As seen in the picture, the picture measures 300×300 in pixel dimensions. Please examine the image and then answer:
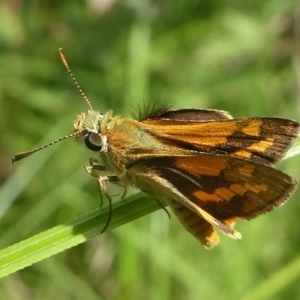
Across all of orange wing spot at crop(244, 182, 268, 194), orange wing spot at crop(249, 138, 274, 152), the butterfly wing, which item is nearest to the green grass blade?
the butterfly wing

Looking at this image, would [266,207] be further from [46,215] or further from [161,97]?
[161,97]

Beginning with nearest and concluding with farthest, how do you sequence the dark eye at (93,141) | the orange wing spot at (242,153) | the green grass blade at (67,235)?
the green grass blade at (67,235)
the orange wing spot at (242,153)
the dark eye at (93,141)

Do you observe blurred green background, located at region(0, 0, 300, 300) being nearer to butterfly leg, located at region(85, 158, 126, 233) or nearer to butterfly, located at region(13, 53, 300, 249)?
butterfly leg, located at region(85, 158, 126, 233)

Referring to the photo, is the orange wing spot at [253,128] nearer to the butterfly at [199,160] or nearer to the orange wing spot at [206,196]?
the butterfly at [199,160]

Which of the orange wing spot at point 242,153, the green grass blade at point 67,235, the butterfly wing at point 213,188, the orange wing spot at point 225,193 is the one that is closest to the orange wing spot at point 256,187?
the butterfly wing at point 213,188

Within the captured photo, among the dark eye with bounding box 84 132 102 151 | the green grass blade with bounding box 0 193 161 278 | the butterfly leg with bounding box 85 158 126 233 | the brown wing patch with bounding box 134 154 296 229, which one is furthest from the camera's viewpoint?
the butterfly leg with bounding box 85 158 126 233

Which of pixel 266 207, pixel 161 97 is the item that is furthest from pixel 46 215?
pixel 266 207
